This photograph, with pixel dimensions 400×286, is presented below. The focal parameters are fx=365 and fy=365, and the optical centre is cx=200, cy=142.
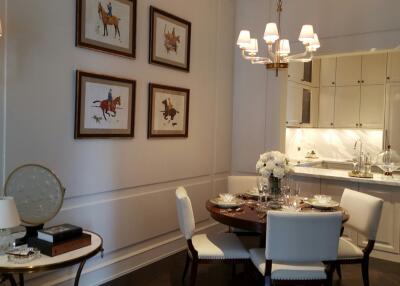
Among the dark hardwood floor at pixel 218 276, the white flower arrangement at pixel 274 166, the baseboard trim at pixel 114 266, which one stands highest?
the white flower arrangement at pixel 274 166

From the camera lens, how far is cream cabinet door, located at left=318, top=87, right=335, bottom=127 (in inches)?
262

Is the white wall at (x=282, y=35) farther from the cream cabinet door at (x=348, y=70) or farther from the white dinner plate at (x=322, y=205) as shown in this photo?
the cream cabinet door at (x=348, y=70)

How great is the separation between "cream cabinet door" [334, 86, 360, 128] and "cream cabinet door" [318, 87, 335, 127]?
7 centimetres

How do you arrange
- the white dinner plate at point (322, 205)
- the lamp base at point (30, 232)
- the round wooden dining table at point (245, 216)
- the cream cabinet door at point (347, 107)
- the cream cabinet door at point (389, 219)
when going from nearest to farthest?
the lamp base at point (30, 232), the round wooden dining table at point (245, 216), the white dinner plate at point (322, 205), the cream cabinet door at point (389, 219), the cream cabinet door at point (347, 107)

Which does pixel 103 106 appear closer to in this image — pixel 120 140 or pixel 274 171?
pixel 120 140

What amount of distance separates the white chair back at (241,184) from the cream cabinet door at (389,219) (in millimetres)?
1340

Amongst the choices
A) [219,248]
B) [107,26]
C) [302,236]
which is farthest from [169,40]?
[302,236]

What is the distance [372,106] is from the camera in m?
6.34

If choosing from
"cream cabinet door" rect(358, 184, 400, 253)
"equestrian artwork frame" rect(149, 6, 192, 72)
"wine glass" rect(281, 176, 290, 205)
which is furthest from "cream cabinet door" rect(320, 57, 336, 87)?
"wine glass" rect(281, 176, 290, 205)

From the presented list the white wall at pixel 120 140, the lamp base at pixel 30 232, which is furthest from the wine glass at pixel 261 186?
the lamp base at pixel 30 232

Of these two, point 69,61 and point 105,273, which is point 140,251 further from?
point 69,61

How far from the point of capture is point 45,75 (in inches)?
108

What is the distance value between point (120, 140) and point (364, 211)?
227 cm

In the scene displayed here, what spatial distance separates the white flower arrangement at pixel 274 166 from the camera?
10.3ft
